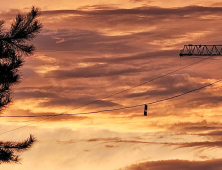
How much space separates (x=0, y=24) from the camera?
2959 centimetres

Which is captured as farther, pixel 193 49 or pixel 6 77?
pixel 193 49

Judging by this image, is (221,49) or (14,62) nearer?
(14,62)

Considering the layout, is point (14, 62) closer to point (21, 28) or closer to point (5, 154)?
point (21, 28)

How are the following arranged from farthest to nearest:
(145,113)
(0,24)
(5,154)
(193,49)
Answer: (193,49) < (145,113) < (5,154) < (0,24)

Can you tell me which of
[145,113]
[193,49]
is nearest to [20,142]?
[145,113]

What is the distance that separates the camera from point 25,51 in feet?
101

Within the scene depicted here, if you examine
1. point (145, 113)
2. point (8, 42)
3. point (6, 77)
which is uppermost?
point (8, 42)

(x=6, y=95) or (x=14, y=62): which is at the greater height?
(x=14, y=62)

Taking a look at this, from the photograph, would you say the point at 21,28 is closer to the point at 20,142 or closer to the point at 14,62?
the point at 14,62

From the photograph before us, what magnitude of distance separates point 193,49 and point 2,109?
2755 centimetres

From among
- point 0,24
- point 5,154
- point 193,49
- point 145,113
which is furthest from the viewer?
point 193,49

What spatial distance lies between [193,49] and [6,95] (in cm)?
2715

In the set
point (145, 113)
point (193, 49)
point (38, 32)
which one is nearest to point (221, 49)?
point (193, 49)

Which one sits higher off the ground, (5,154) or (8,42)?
(8,42)
